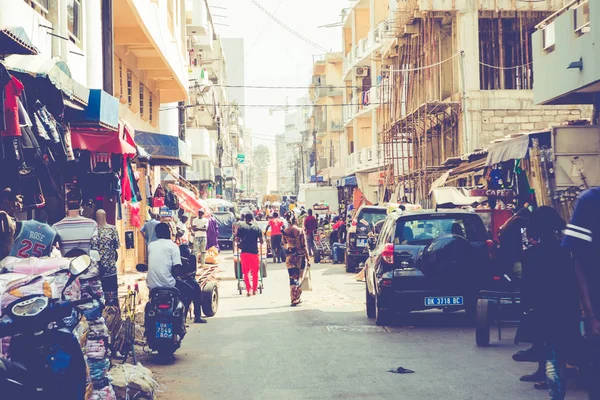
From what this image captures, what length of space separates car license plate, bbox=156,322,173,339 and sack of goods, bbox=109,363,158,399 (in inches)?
75.7

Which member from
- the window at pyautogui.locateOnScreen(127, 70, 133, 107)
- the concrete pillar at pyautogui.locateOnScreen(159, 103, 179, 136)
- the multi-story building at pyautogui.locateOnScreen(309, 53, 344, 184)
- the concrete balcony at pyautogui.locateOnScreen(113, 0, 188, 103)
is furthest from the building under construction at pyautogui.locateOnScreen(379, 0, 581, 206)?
the multi-story building at pyautogui.locateOnScreen(309, 53, 344, 184)

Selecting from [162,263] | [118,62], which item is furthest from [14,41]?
[118,62]

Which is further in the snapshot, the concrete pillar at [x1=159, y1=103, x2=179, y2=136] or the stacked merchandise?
the concrete pillar at [x1=159, y1=103, x2=179, y2=136]

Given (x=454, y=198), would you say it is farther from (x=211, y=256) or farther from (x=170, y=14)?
(x=170, y=14)

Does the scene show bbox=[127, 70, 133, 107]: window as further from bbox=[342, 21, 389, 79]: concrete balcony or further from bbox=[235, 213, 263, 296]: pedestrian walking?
bbox=[342, 21, 389, 79]: concrete balcony

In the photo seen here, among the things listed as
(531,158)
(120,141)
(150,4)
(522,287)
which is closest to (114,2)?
(150,4)

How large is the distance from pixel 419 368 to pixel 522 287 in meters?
2.45

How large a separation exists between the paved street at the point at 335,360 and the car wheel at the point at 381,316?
0.24 metres

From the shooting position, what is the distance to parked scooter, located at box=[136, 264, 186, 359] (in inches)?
407

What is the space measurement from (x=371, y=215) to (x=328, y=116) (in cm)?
5354

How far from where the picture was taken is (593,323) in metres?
5.55

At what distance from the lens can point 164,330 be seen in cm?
1034

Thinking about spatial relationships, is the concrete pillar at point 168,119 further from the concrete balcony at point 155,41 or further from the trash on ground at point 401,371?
the trash on ground at point 401,371

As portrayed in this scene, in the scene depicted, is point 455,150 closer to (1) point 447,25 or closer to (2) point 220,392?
(1) point 447,25
